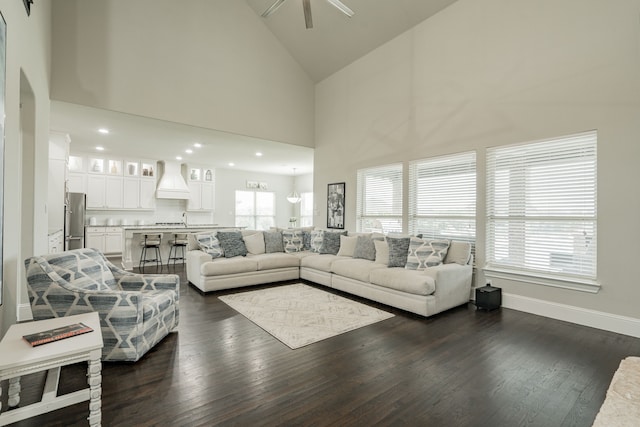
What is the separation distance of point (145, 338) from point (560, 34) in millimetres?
5616

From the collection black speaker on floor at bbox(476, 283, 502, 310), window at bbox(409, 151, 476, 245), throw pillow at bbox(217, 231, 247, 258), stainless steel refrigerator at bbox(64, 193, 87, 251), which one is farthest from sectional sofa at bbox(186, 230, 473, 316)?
stainless steel refrigerator at bbox(64, 193, 87, 251)

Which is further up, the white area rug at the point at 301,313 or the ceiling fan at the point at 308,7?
the ceiling fan at the point at 308,7

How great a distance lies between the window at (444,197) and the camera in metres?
4.71

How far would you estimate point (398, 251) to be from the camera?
4.63 m

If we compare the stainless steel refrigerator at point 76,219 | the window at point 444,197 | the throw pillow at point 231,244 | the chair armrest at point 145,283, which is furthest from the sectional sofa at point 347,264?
the stainless steel refrigerator at point 76,219

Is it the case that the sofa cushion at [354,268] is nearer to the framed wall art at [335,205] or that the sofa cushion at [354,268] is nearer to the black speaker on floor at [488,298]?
the black speaker on floor at [488,298]

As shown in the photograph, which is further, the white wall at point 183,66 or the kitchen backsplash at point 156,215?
the kitchen backsplash at point 156,215

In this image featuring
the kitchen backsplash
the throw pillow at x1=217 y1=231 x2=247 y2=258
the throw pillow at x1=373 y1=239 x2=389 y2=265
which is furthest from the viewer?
the kitchen backsplash

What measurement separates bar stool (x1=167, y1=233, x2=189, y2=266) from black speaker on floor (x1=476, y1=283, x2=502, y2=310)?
6.34 meters

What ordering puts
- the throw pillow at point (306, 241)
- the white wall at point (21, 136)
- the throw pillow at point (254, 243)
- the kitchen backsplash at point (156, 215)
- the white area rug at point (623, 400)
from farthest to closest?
1. the kitchen backsplash at point (156, 215)
2. the throw pillow at point (306, 241)
3. the throw pillow at point (254, 243)
4. the white wall at point (21, 136)
5. the white area rug at point (623, 400)

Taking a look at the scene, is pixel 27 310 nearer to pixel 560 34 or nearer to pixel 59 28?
pixel 59 28

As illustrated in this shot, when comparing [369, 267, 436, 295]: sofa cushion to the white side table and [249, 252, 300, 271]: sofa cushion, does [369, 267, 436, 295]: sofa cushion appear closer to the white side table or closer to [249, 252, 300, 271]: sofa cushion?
[249, 252, 300, 271]: sofa cushion

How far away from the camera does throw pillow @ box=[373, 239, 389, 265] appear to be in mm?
4848

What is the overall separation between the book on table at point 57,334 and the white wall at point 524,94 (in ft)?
15.2
